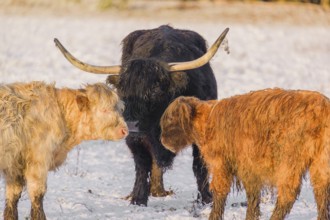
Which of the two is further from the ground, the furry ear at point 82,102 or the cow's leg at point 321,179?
the furry ear at point 82,102

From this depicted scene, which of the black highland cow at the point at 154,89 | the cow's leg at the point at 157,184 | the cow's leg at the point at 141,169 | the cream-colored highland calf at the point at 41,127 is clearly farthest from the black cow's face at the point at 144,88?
the cream-colored highland calf at the point at 41,127

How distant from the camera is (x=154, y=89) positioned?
27.6 feet

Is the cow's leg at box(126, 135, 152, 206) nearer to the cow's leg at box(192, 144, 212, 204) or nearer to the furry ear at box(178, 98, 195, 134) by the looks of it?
the cow's leg at box(192, 144, 212, 204)

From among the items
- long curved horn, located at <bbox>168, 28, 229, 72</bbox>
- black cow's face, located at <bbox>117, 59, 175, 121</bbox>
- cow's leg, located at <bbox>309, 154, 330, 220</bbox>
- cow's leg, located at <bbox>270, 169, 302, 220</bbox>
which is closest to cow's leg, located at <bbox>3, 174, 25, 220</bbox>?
black cow's face, located at <bbox>117, 59, 175, 121</bbox>

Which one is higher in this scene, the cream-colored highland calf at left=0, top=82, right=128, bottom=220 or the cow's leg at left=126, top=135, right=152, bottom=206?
the cream-colored highland calf at left=0, top=82, right=128, bottom=220

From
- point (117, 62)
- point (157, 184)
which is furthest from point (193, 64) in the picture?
point (117, 62)

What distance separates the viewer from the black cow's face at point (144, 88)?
826cm

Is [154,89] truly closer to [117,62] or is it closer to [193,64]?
[193,64]

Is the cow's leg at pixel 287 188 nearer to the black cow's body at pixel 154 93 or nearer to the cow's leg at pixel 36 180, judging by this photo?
the cow's leg at pixel 36 180

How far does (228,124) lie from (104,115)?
103cm

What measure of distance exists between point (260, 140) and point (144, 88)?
6.42 ft

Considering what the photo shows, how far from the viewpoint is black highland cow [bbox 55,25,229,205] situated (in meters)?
8.30

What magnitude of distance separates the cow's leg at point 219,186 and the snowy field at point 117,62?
19.7 inches

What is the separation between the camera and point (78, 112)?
7.07 m
